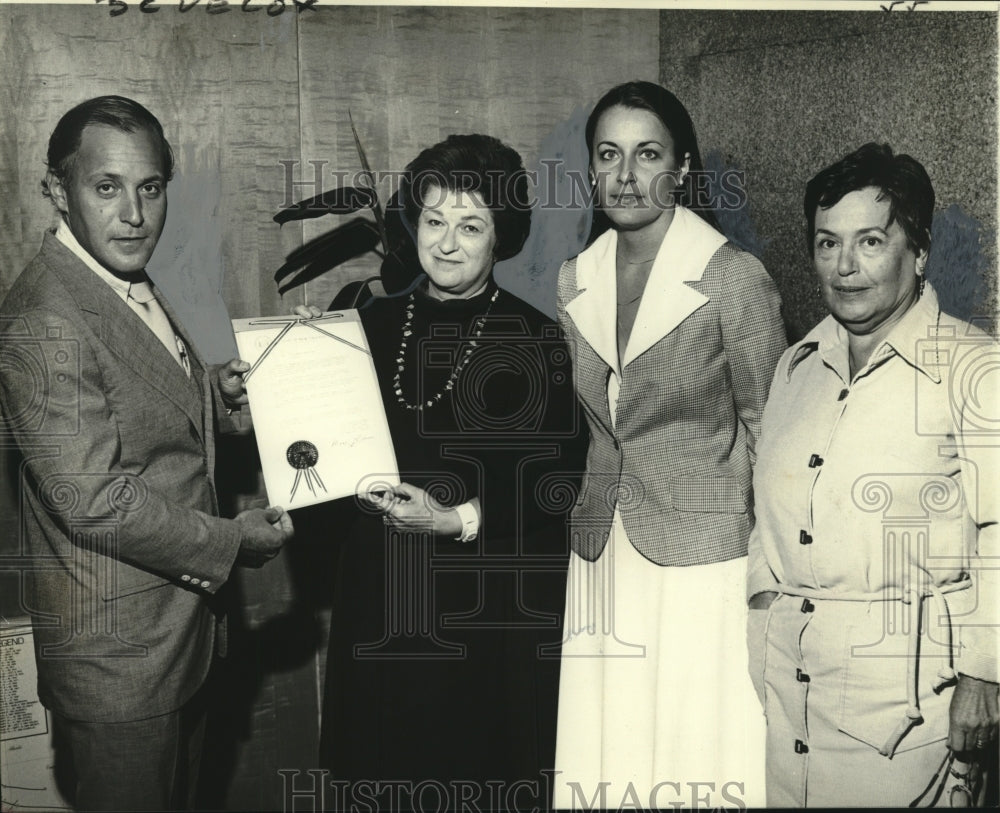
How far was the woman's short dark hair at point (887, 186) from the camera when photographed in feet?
9.46

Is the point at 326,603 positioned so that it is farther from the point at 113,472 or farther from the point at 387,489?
the point at 113,472

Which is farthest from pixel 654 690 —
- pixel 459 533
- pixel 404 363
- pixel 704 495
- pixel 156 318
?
pixel 156 318

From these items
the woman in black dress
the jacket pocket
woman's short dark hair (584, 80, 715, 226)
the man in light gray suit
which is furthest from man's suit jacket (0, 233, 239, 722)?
woman's short dark hair (584, 80, 715, 226)

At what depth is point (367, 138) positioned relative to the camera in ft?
9.89

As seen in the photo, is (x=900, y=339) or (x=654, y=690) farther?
(x=654, y=690)

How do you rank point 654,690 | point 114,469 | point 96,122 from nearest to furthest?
point 114,469
point 96,122
point 654,690

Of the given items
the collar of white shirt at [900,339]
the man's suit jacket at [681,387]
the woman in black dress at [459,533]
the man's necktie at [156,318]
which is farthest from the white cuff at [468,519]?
the collar of white shirt at [900,339]

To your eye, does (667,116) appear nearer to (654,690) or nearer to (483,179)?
(483,179)

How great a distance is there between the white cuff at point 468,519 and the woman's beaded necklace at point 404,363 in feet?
0.93

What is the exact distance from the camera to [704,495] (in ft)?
9.68

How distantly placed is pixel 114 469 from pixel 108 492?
0.19ft

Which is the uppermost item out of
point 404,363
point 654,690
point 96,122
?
point 96,122

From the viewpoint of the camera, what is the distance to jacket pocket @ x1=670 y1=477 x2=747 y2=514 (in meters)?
2.95

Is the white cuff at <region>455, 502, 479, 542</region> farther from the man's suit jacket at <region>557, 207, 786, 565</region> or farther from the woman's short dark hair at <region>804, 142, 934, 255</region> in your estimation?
the woman's short dark hair at <region>804, 142, 934, 255</region>
